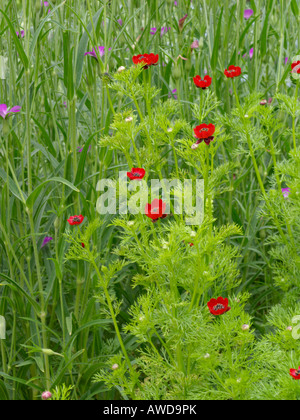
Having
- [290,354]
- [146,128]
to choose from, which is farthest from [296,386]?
[146,128]

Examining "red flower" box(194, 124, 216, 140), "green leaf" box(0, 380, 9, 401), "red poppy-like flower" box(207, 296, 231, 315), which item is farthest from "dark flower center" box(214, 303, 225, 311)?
"green leaf" box(0, 380, 9, 401)

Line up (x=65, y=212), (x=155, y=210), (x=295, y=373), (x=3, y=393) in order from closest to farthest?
(x=295, y=373) → (x=155, y=210) → (x=3, y=393) → (x=65, y=212)

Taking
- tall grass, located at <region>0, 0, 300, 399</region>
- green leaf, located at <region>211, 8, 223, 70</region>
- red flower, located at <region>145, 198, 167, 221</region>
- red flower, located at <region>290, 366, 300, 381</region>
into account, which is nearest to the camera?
red flower, located at <region>290, 366, 300, 381</region>

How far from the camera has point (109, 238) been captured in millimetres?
994

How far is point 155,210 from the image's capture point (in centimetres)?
75

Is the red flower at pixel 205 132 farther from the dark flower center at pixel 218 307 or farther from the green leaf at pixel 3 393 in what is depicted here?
the green leaf at pixel 3 393

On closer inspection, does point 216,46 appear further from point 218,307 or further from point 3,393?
point 3,393

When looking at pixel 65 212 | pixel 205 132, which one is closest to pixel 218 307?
pixel 205 132

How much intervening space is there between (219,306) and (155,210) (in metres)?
0.17

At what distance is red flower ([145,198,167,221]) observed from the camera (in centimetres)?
74

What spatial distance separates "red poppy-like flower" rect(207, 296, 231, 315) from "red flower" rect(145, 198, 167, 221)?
15 centimetres

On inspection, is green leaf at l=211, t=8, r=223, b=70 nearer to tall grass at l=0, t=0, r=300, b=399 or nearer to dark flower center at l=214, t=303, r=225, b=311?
tall grass at l=0, t=0, r=300, b=399

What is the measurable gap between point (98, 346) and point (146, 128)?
1.43 feet
